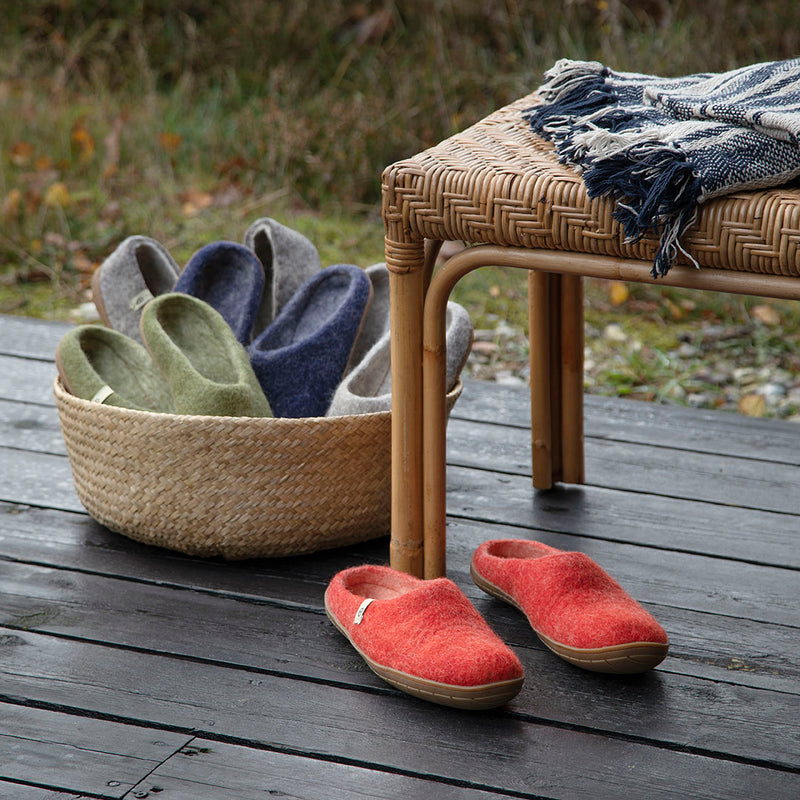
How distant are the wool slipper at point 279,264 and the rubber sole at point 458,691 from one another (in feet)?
2.45

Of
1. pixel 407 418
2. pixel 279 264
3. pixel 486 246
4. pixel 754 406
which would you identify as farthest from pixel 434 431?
pixel 754 406

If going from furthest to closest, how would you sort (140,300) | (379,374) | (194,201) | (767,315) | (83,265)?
1. (194,201)
2. (83,265)
3. (767,315)
4. (140,300)
5. (379,374)

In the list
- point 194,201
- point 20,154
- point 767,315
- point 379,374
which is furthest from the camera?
point 20,154

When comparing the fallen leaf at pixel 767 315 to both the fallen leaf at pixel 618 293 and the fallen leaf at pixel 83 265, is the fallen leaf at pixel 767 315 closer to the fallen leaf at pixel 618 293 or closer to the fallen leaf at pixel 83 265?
the fallen leaf at pixel 618 293

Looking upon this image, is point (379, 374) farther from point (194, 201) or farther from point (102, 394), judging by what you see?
point (194, 201)

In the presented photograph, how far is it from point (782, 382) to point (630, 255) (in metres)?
1.25

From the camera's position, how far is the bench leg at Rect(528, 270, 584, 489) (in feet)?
4.95

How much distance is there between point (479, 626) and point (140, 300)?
791 mm

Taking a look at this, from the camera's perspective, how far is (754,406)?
2.05 meters

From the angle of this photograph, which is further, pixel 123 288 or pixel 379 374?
pixel 123 288

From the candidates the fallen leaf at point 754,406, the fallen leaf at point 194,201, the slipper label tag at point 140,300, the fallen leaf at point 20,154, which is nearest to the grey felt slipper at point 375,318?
the slipper label tag at point 140,300

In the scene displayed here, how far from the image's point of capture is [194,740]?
40.1 inches

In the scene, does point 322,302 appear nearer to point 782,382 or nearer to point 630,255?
point 630,255

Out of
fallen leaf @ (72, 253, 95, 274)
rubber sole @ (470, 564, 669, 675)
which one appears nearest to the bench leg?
rubber sole @ (470, 564, 669, 675)
